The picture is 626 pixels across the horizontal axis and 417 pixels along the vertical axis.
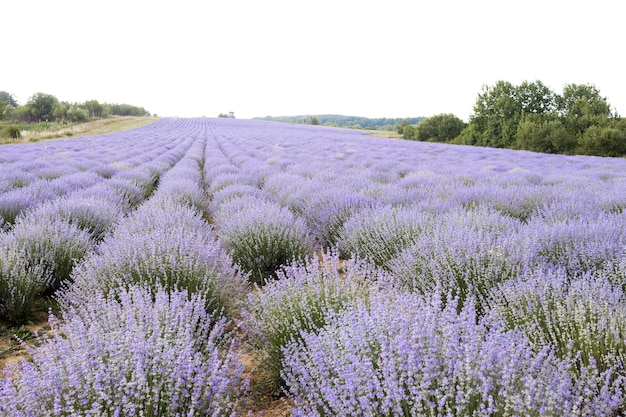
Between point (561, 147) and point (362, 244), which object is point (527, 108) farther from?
point (362, 244)

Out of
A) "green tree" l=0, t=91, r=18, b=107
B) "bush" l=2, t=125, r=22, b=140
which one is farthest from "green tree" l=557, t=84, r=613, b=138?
"green tree" l=0, t=91, r=18, b=107

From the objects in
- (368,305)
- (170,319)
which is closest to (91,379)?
(170,319)

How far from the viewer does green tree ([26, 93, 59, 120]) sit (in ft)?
169

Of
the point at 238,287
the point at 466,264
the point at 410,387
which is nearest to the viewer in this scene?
the point at 410,387

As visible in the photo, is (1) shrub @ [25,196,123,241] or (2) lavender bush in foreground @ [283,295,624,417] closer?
(2) lavender bush in foreground @ [283,295,624,417]

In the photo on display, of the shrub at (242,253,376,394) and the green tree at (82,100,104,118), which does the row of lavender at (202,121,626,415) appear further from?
the green tree at (82,100,104,118)

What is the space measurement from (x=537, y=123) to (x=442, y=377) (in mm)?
26957

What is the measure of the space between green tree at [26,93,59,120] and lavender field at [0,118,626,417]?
186 ft

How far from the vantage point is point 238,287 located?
2588 millimetres

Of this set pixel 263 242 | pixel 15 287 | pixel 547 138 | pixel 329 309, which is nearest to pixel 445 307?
pixel 329 309

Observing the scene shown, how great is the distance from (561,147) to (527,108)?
8817 millimetres

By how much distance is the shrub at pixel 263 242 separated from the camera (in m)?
3.38

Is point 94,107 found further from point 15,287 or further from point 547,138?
point 15,287

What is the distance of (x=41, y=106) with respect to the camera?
5181cm
